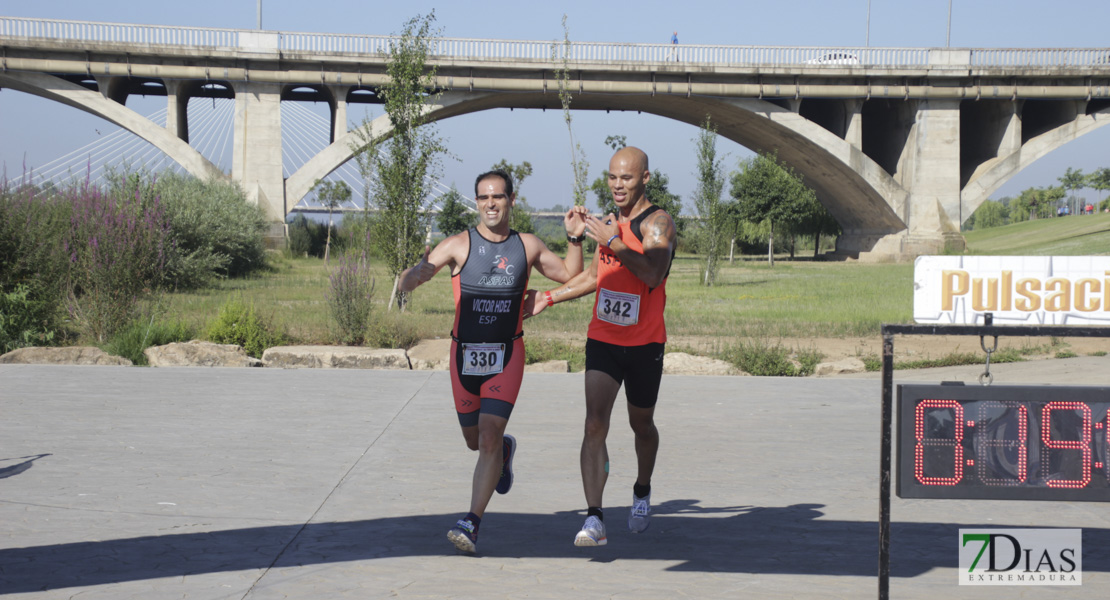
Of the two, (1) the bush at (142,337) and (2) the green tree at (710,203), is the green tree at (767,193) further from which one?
(1) the bush at (142,337)

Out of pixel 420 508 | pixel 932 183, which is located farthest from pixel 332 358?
pixel 932 183

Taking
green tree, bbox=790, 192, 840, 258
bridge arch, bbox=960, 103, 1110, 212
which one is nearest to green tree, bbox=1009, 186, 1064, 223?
green tree, bbox=790, 192, 840, 258

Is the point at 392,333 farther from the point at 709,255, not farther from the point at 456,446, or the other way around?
the point at 709,255

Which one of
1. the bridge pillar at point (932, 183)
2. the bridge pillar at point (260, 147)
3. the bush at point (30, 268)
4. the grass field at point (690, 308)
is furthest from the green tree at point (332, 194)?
the bush at point (30, 268)

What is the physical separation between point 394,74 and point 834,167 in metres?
33.4

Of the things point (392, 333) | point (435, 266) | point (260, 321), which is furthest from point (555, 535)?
point (260, 321)

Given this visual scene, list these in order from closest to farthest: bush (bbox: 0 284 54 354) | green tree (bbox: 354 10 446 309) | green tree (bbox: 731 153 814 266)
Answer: bush (bbox: 0 284 54 354) → green tree (bbox: 354 10 446 309) → green tree (bbox: 731 153 814 266)

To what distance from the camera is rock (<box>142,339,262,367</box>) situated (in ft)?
38.7

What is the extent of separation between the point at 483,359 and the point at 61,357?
881 centimetres

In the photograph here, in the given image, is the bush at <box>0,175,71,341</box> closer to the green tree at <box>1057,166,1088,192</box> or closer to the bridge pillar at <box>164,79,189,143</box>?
the bridge pillar at <box>164,79,189,143</box>

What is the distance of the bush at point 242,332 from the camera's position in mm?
12652

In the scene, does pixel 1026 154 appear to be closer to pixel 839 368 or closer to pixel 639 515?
pixel 839 368

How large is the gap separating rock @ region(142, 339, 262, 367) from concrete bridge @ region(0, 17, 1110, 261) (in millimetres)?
28122

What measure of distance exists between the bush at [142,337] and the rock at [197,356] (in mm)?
202
